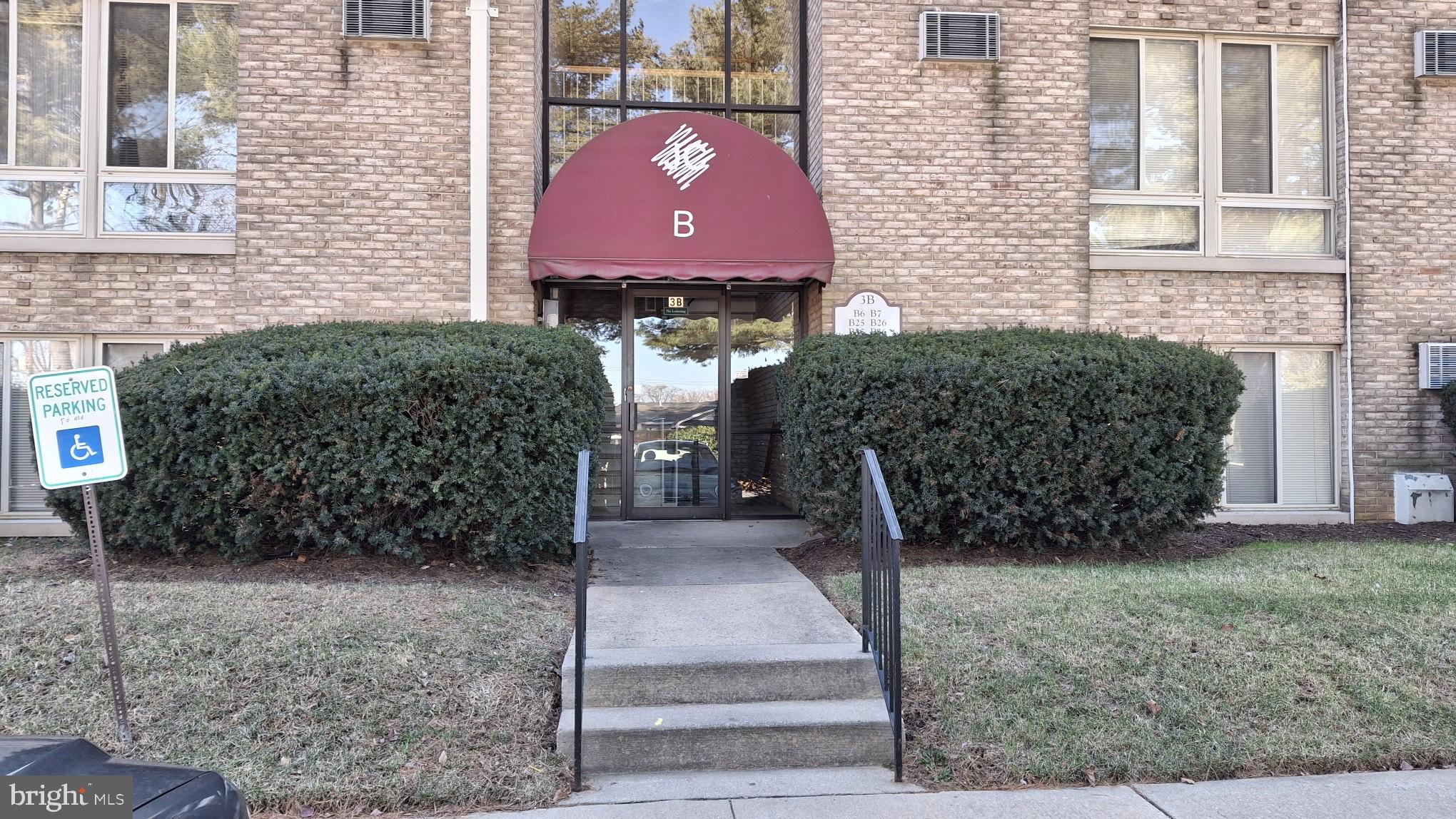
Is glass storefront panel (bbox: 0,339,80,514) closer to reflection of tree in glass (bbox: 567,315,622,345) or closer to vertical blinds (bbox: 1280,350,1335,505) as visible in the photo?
reflection of tree in glass (bbox: 567,315,622,345)

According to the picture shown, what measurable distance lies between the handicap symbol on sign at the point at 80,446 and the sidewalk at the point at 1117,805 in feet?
7.62

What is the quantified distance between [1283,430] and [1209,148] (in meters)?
2.89

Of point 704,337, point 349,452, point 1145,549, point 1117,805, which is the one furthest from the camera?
point 704,337

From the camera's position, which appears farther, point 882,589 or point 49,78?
point 49,78

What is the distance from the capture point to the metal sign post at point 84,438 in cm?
390

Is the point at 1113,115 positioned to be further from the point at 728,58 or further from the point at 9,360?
the point at 9,360

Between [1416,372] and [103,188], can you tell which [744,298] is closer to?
[103,188]

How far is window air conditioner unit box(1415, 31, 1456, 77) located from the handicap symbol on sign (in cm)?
1131

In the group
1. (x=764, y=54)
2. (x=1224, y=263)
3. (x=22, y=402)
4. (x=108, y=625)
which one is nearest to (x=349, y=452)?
(x=108, y=625)

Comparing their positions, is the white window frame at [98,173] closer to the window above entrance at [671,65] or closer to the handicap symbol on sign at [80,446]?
the window above entrance at [671,65]

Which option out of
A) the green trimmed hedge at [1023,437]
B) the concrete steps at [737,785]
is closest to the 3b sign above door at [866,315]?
the green trimmed hedge at [1023,437]

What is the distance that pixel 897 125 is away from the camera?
854cm

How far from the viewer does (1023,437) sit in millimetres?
6441

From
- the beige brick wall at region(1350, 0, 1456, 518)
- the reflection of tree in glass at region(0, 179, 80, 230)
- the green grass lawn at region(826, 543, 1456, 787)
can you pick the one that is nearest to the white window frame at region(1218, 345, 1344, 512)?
the beige brick wall at region(1350, 0, 1456, 518)
